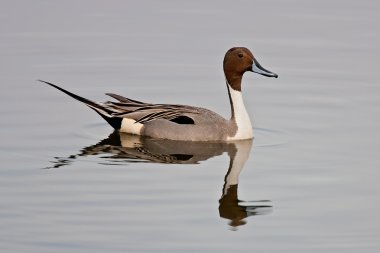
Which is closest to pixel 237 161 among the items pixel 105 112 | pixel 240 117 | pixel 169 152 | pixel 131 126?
pixel 169 152

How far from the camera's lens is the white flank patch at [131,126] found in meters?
13.8

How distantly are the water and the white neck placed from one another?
0.14 m

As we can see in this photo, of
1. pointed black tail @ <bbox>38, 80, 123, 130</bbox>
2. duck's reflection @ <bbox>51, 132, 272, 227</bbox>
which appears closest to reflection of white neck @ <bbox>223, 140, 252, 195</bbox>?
duck's reflection @ <bbox>51, 132, 272, 227</bbox>

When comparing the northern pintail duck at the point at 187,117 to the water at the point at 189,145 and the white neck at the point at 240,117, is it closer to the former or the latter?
the white neck at the point at 240,117

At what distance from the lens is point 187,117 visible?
13578 millimetres

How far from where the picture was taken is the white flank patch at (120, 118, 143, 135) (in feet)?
45.3

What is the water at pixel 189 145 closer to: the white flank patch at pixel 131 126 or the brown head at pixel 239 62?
the white flank patch at pixel 131 126

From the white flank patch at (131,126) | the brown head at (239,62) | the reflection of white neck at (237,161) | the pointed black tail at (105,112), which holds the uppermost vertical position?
the brown head at (239,62)

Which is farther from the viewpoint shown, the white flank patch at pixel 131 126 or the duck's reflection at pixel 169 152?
the white flank patch at pixel 131 126

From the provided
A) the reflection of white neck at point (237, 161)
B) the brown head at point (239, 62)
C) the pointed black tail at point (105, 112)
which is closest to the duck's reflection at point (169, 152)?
the reflection of white neck at point (237, 161)

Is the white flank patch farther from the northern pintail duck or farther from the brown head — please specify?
the brown head

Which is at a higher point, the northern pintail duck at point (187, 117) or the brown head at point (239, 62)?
the brown head at point (239, 62)

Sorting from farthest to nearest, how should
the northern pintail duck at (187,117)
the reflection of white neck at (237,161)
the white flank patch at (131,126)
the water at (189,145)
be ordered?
the white flank patch at (131,126)
the northern pintail duck at (187,117)
the reflection of white neck at (237,161)
the water at (189,145)

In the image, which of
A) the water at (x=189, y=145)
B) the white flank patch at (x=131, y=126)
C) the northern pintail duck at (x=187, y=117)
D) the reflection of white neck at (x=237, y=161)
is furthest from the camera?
the white flank patch at (x=131, y=126)
